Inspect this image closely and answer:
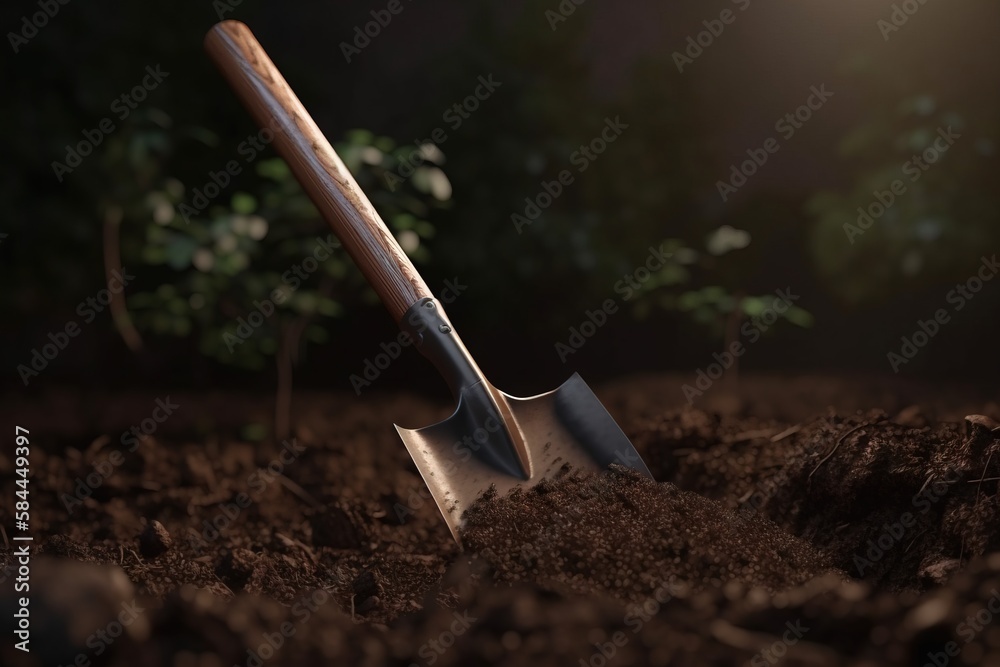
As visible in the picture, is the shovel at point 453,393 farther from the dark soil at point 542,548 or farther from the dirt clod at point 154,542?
the dirt clod at point 154,542

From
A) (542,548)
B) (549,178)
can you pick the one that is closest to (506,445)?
(542,548)

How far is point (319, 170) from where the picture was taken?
172cm

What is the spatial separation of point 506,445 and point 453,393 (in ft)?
0.52

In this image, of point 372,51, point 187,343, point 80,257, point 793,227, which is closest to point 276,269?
point 187,343

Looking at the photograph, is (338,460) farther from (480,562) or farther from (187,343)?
(187,343)

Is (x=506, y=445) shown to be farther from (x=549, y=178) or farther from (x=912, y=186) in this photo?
(x=912, y=186)

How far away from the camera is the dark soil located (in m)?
0.79

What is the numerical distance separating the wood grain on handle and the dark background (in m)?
0.89

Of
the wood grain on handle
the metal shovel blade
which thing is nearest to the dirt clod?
the metal shovel blade

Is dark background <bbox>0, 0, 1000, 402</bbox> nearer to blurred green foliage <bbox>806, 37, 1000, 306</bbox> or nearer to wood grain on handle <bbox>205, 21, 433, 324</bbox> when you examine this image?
blurred green foliage <bbox>806, 37, 1000, 306</bbox>

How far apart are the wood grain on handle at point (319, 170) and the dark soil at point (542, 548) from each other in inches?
18.9

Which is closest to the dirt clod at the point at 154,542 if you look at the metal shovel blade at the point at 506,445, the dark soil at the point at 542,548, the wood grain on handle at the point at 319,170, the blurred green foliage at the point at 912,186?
the dark soil at the point at 542,548

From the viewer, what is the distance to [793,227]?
3365mm

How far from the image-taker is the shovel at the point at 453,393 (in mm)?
1522
